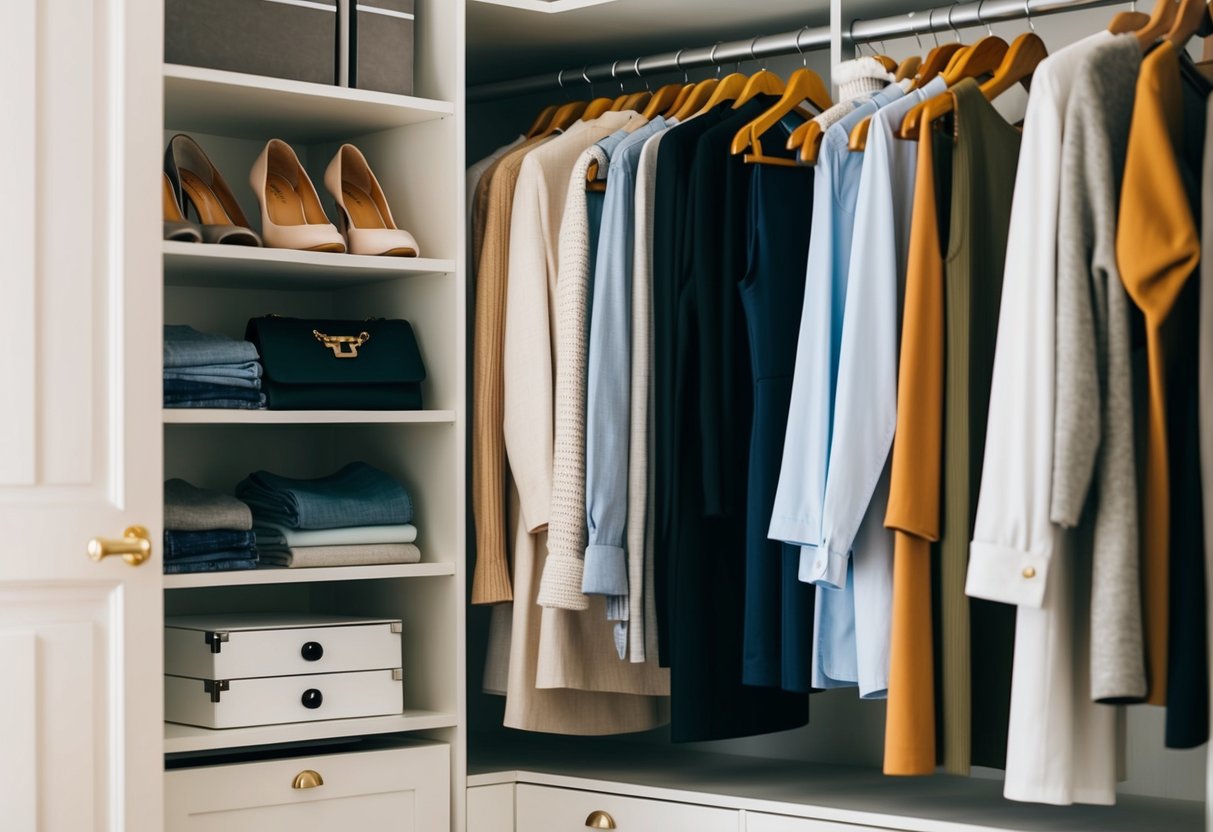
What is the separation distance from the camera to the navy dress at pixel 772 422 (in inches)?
96.7

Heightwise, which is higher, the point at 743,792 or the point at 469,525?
the point at 469,525

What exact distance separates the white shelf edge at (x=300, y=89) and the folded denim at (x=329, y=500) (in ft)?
2.31

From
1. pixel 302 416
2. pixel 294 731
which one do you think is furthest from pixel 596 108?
pixel 294 731

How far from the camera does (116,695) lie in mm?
2357

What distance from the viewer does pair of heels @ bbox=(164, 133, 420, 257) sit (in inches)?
109

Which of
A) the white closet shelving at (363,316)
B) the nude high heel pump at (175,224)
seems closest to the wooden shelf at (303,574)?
the white closet shelving at (363,316)

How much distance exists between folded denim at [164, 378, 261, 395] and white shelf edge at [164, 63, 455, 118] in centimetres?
52

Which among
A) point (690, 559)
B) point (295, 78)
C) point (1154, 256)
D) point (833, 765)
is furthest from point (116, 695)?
point (1154, 256)

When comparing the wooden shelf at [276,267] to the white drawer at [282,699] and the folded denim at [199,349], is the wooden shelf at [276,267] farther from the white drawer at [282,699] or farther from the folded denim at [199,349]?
the white drawer at [282,699]

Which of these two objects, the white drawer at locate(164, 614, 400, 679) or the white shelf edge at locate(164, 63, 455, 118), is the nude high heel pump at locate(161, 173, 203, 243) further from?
the white drawer at locate(164, 614, 400, 679)

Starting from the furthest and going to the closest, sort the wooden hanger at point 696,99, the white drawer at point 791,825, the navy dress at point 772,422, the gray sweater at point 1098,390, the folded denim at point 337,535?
1. the wooden hanger at point 696,99
2. the folded denim at point 337,535
3. the white drawer at point 791,825
4. the navy dress at point 772,422
5. the gray sweater at point 1098,390

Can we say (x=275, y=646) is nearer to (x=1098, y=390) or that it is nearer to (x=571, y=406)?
(x=571, y=406)

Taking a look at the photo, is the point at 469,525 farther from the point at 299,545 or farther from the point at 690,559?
the point at 690,559

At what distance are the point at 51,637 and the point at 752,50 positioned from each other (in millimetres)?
1714
